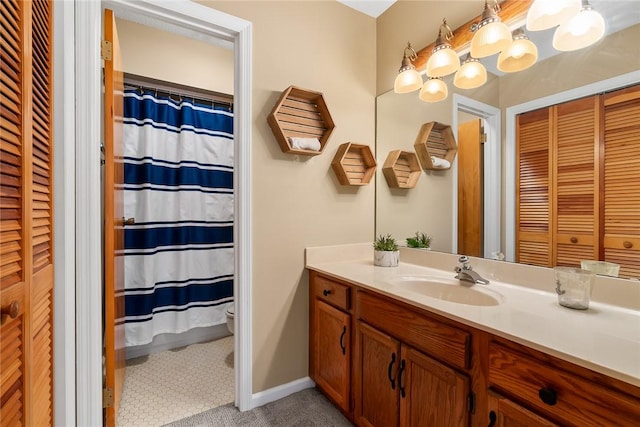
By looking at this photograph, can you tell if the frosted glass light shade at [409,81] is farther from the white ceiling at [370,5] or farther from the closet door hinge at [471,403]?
the closet door hinge at [471,403]

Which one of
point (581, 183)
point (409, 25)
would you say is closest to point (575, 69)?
point (581, 183)

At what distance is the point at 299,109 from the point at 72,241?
1.30 metres

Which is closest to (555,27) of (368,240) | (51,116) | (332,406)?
(368,240)

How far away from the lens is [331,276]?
1585mm

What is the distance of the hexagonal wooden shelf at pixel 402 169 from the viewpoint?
187cm

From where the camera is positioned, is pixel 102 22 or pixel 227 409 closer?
pixel 102 22

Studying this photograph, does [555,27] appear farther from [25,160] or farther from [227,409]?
[227,409]

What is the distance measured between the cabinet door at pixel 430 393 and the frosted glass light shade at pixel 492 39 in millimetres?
1359

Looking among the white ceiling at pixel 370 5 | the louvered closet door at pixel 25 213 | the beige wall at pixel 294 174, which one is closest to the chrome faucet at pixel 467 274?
the beige wall at pixel 294 174

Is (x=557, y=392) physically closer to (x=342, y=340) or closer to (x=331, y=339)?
(x=342, y=340)

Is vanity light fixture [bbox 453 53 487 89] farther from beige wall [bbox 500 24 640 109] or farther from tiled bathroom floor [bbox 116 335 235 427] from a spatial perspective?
tiled bathroom floor [bbox 116 335 235 427]

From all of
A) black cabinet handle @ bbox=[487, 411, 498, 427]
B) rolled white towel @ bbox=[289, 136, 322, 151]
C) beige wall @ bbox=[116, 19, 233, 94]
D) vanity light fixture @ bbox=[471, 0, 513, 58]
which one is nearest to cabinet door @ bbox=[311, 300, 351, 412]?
black cabinet handle @ bbox=[487, 411, 498, 427]

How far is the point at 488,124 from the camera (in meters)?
1.45

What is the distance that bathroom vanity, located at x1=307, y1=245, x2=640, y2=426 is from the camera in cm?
68
